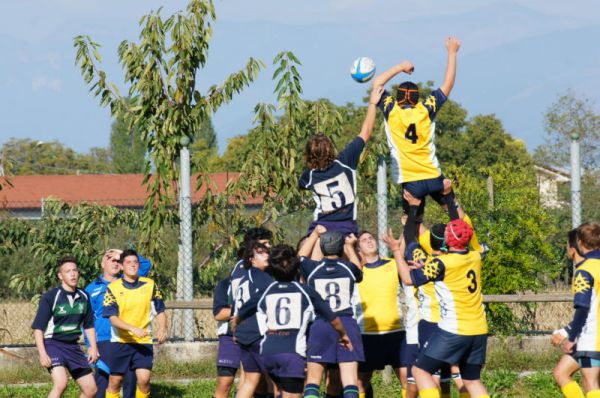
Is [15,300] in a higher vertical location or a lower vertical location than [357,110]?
lower

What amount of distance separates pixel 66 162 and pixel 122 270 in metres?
78.9

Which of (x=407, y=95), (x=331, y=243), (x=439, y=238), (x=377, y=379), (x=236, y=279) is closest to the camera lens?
(x=439, y=238)

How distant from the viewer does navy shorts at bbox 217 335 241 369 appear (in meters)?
10.7

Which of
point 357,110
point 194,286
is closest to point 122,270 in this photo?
point 194,286

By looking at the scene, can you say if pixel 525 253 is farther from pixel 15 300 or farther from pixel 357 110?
pixel 357 110

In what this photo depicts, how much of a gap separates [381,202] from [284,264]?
4964 mm

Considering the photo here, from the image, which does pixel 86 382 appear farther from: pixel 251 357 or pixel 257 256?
pixel 257 256

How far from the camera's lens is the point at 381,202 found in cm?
1358

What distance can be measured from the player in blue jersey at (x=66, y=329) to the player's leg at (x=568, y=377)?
15.5 ft

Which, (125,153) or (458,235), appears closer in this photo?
(458,235)

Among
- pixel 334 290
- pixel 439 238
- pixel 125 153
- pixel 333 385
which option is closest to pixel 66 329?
pixel 333 385

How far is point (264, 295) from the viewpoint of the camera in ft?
29.2

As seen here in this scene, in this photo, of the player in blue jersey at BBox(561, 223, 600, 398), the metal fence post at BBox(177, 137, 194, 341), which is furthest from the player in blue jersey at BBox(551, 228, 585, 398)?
the metal fence post at BBox(177, 137, 194, 341)

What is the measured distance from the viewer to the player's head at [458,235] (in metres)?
8.70
